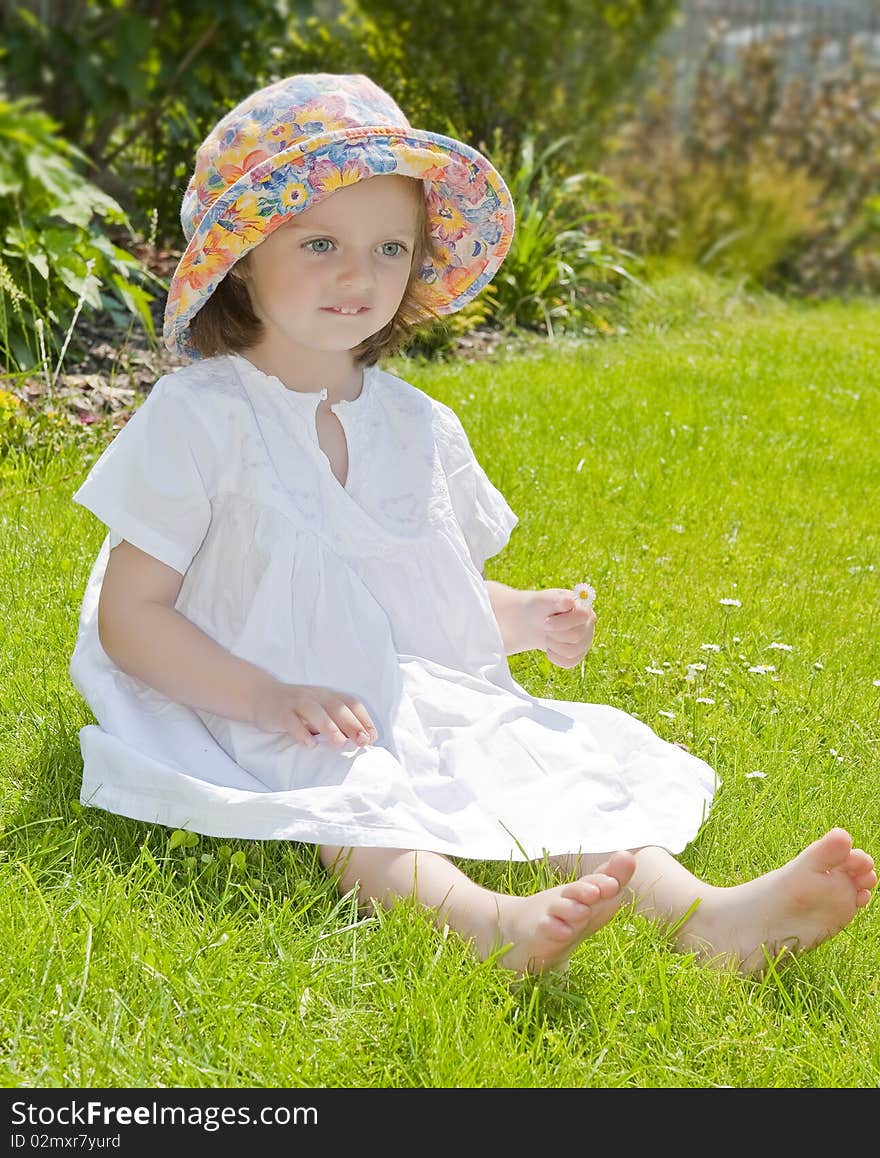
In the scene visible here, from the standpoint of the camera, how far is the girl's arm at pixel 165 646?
2145mm

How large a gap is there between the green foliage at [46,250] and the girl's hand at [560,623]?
2309mm

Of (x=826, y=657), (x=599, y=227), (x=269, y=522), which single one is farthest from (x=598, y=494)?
(x=599, y=227)

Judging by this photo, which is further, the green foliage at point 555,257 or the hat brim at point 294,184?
the green foliage at point 555,257

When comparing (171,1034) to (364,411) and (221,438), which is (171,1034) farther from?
(364,411)

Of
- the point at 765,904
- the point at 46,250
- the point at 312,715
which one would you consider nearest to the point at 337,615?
the point at 312,715

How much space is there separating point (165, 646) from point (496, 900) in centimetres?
67

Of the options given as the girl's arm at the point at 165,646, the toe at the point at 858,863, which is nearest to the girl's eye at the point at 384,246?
the girl's arm at the point at 165,646

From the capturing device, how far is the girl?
2004 millimetres

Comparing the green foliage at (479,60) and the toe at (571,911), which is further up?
the green foliage at (479,60)

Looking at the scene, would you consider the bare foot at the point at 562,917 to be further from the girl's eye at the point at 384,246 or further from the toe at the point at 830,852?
the girl's eye at the point at 384,246

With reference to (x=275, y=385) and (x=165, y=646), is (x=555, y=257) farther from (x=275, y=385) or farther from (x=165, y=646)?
(x=165, y=646)

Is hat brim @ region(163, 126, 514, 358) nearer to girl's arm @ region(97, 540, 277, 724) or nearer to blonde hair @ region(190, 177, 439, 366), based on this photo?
blonde hair @ region(190, 177, 439, 366)

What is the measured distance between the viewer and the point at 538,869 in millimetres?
2111
